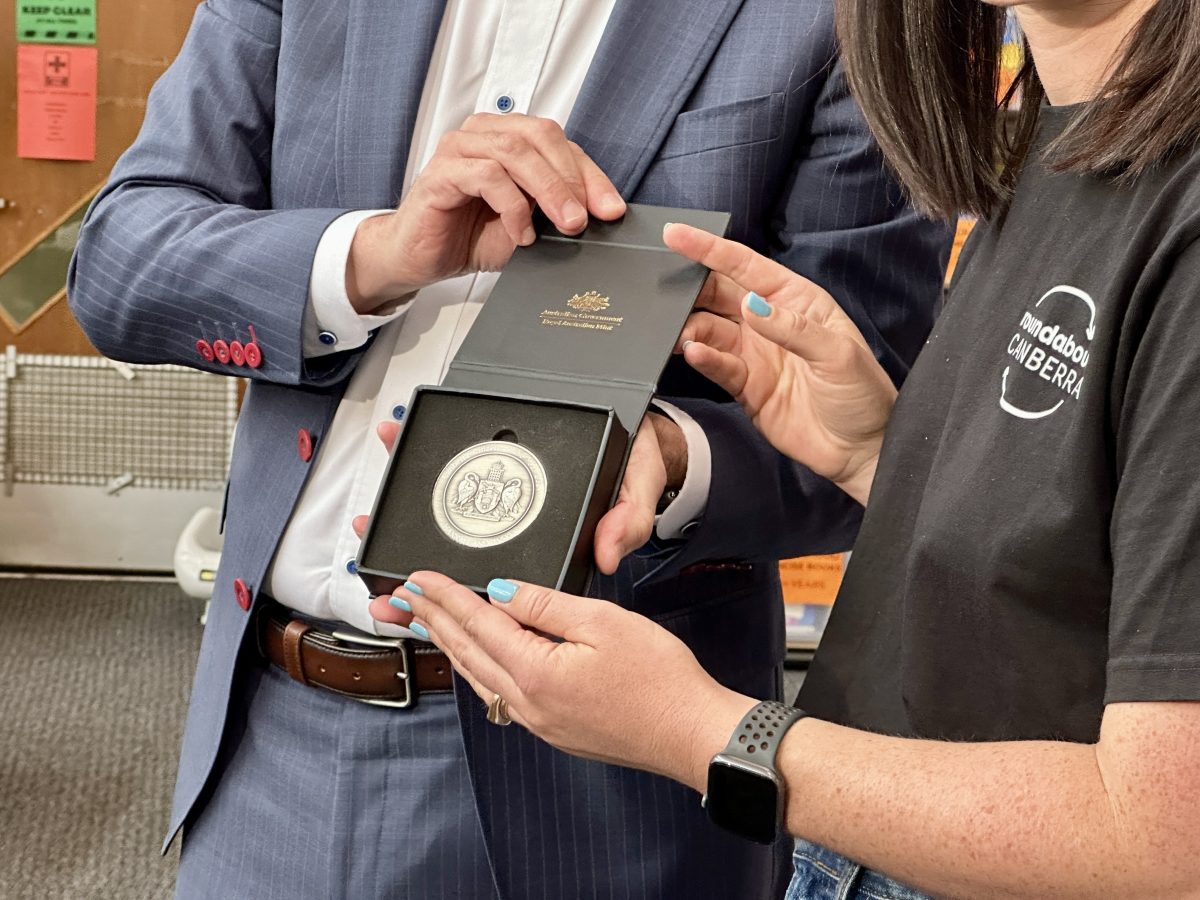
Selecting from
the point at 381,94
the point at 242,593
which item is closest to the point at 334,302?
the point at 381,94

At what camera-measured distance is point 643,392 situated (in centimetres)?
106

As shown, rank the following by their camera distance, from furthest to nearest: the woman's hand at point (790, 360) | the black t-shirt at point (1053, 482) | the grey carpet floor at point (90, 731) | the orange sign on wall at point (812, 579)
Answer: the orange sign on wall at point (812, 579), the grey carpet floor at point (90, 731), the woman's hand at point (790, 360), the black t-shirt at point (1053, 482)

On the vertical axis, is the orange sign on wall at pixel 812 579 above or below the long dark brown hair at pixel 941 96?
below

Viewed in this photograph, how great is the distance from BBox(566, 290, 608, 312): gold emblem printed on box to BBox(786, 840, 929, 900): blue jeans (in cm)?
47

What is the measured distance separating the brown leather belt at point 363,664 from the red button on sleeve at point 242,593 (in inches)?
1.5

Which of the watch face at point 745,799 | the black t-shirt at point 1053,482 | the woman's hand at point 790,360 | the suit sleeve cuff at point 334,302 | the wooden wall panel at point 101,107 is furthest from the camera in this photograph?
the wooden wall panel at point 101,107

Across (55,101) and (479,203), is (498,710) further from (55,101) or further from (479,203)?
(55,101)

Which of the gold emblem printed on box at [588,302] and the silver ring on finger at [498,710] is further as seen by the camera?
the gold emblem printed on box at [588,302]

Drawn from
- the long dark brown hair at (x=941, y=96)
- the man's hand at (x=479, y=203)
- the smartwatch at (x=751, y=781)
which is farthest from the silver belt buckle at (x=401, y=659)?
the long dark brown hair at (x=941, y=96)

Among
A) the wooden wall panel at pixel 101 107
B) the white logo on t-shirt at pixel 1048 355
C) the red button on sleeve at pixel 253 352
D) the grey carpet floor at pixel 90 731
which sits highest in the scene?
the white logo on t-shirt at pixel 1048 355

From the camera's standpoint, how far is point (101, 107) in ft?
13.1

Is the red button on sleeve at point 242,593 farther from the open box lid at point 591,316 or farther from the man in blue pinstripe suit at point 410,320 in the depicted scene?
the open box lid at point 591,316

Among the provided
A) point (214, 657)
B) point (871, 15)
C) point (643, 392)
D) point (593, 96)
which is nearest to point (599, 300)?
point (643, 392)

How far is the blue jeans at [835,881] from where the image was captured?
3.02ft
